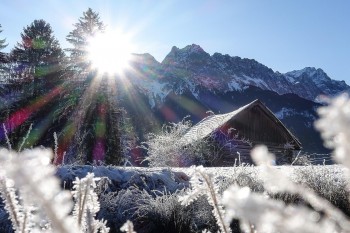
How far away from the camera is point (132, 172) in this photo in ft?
→ 24.1

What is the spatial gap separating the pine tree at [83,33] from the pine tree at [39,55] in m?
3.20

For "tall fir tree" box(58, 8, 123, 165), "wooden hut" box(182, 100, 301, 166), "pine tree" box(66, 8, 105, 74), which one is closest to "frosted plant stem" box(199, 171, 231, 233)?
"tall fir tree" box(58, 8, 123, 165)

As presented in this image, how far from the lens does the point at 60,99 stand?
2736 centimetres

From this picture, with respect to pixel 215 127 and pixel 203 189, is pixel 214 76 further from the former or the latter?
pixel 203 189

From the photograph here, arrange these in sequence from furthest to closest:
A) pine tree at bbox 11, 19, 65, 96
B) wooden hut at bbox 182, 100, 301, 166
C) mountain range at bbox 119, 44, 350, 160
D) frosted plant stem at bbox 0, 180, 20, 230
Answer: mountain range at bbox 119, 44, 350, 160
pine tree at bbox 11, 19, 65, 96
wooden hut at bbox 182, 100, 301, 166
frosted plant stem at bbox 0, 180, 20, 230

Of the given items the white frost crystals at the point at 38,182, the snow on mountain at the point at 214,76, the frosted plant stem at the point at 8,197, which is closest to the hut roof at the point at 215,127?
the frosted plant stem at the point at 8,197

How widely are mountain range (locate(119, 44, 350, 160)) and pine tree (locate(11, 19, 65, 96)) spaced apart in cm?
690

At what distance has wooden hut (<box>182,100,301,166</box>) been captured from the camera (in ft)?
81.0

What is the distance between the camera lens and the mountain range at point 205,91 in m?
78.2

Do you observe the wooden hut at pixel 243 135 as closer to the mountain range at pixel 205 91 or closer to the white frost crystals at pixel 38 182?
the mountain range at pixel 205 91

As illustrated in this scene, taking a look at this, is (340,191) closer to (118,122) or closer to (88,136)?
(88,136)

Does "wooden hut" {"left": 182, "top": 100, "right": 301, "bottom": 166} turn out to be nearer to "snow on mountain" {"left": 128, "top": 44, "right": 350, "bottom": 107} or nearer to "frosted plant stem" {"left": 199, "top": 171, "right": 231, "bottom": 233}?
"frosted plant stem" {"left": 199, "top": 171, "right": 231, "bottom": 233}

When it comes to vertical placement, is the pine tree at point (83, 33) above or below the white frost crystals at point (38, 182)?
above

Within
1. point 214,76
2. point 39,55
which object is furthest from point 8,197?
point 214,76
